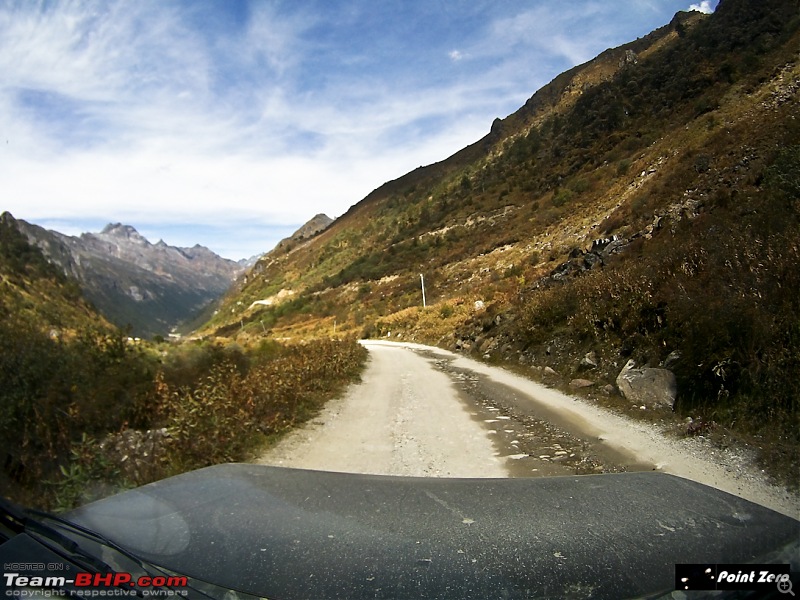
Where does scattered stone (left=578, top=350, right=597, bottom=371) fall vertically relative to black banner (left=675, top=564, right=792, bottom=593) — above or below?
below

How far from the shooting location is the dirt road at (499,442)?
5.12 metres

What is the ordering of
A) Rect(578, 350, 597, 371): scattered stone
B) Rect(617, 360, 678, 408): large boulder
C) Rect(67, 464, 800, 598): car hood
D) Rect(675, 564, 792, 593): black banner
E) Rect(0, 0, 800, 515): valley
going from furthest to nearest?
Rect(578, 350, 597, 371): scattered stone
Rect(617, 360, 678, 408): large boulder
Rect(0, 0, 800, 515): valley
Rect(67, 464, 800, 598): car hood
Rect(675, 564, 792, 593): black banner

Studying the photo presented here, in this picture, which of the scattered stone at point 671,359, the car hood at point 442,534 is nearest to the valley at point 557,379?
the scattered stone at point 671,359

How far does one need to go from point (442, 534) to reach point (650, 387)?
6.13m

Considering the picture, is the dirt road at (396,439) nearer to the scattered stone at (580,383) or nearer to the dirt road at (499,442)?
the dirt road at (499,442)

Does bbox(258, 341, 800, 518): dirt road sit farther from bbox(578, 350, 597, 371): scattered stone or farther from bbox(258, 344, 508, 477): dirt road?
bbox(578, 350, 597, 371): scattered stone

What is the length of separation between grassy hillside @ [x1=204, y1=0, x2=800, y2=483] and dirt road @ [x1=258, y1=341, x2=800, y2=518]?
623mm

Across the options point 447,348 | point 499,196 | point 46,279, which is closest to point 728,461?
point 447,348

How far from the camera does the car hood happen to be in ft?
7.52

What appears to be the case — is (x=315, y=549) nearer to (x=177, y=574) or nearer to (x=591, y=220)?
(x=177, y=574)

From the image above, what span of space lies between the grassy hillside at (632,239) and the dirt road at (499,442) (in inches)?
24.5

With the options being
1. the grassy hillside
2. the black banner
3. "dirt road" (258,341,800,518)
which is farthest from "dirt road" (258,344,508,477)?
the black banner

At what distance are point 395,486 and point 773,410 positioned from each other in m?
4.60

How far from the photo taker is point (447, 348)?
22.0 meters
